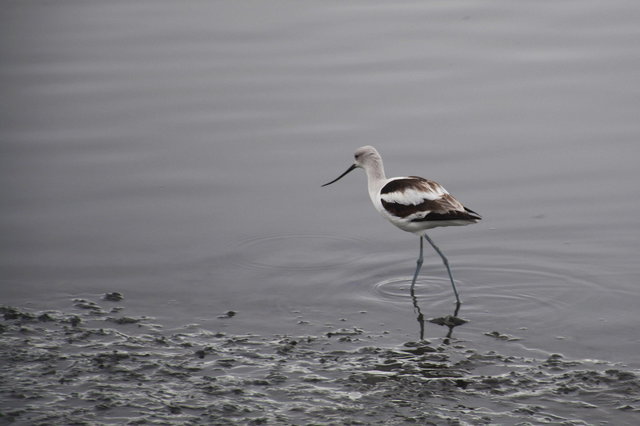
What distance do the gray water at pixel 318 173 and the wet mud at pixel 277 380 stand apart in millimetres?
45

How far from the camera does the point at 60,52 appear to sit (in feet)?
45.8

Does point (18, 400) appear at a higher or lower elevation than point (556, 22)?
lower

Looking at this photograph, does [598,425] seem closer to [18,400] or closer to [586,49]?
[18,400]

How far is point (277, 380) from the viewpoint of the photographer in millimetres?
6008

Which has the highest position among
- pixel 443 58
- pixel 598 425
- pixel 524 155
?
pixel 443 58

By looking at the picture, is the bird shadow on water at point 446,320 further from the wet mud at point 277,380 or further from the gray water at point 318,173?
the wet mud at point 277,380

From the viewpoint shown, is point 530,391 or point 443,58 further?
point 443,58

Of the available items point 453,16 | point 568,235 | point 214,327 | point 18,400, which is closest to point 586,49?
point 453,16

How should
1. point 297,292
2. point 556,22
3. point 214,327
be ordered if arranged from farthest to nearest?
point 556,22 < point 297,292 < point 214,327

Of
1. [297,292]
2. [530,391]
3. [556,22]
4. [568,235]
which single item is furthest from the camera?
[556,22]

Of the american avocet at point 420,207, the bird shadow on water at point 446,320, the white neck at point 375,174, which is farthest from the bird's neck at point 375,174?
the bird shadow on water at point 446,320

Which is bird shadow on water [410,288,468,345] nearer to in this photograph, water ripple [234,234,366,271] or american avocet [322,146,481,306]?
american avocet [322,146,481,306]

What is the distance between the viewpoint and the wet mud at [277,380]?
18.1ft

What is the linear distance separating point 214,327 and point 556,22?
8605mm
